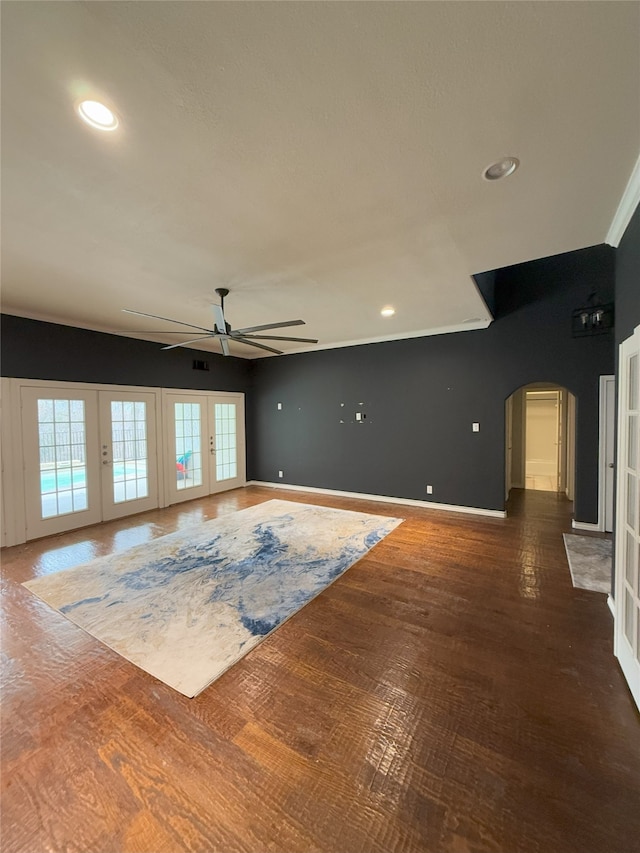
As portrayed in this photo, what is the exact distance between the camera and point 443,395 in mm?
5477

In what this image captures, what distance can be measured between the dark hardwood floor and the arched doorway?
12.0ft

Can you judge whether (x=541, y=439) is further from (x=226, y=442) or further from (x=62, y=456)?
(x=62, y=456)

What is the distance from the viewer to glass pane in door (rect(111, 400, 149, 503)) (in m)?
5.28

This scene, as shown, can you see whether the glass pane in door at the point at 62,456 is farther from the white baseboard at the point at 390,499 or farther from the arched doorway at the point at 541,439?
the arched doorway at the point at 541,439

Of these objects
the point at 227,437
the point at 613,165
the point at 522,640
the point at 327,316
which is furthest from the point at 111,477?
the point at 613,165

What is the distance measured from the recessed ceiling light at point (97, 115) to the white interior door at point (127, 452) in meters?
4.40

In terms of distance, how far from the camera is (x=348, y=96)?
139 centimetres

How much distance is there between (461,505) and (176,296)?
16.5ft

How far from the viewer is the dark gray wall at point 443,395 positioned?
14.7 ft

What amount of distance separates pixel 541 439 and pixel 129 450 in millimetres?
9784

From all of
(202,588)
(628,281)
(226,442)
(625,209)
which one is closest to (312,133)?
(625,209)

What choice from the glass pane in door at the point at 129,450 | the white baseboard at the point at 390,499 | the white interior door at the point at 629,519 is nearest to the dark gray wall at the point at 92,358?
the glass pane in door at the point at 129,450

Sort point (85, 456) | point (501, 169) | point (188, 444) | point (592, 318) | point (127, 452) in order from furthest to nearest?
point (188, 444) < point (127, 452) < point (85, 456) < point (592, 318) < point (501, 169)

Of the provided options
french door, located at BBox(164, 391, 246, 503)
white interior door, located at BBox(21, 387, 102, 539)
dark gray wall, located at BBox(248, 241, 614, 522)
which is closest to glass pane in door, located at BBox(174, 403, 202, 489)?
french door, located at BBox(164, 391, 246, 503)
